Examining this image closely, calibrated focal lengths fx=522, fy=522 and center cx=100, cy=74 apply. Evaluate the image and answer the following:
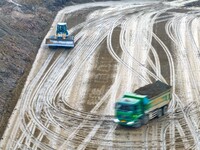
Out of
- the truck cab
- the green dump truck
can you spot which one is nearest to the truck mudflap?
the green dump truck

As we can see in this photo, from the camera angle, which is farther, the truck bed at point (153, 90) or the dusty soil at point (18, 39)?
the dusty soil at point (18, 39)

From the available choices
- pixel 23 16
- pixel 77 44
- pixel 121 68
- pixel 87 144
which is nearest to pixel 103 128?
pixel 87 144

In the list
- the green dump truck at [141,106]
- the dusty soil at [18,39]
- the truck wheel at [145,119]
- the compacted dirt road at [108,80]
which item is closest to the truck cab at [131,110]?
the green dump truck at [141,106]

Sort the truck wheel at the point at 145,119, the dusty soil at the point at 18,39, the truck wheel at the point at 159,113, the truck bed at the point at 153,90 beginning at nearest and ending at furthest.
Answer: the truck wheel at the point at 145,119
the truck bed at the point at 153,90
the truck wheel at the point at 159,113
the dusty soil at the point at 18,39

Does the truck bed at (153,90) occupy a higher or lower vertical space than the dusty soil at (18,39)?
lower

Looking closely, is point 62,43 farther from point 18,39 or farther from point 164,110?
point 164,110

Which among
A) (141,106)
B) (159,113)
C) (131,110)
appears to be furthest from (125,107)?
(159,113)

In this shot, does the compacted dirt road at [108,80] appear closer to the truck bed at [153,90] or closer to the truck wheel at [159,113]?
the truck wheel at [159,113]
